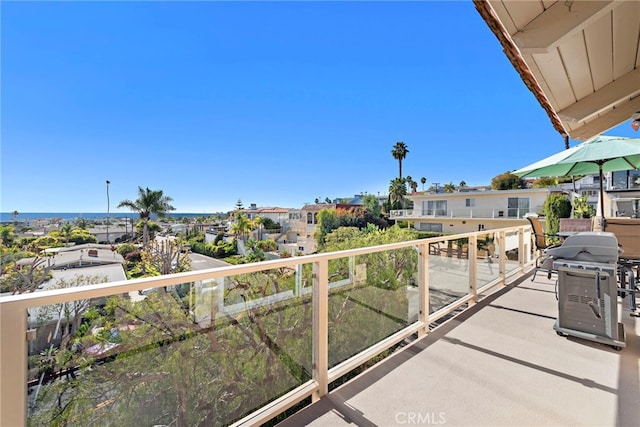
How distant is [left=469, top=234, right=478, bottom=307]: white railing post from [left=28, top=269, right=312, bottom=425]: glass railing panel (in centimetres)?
261

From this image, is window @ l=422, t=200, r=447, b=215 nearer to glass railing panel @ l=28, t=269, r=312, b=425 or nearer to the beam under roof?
the beam under roof

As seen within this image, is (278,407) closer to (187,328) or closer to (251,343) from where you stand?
(251,343)

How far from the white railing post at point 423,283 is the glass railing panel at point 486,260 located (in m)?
1.28

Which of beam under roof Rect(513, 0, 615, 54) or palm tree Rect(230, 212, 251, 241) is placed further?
palm tree Rect(230, 212, 251, 241)

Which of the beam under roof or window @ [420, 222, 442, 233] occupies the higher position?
the beam under roof

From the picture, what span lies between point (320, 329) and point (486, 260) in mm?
3074

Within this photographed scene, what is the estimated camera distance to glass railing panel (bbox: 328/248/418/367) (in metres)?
2.11

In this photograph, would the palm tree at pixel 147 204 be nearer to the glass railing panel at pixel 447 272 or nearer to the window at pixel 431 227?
the window at pixel 431 227

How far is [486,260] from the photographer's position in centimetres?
401

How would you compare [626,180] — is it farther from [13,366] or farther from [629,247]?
[13,366]

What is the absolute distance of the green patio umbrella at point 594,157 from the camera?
356 cm

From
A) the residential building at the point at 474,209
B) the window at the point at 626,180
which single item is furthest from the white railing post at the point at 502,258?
the residential building at the point at 474,209

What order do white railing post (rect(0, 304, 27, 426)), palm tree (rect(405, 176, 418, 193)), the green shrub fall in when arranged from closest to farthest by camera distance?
white railing post (rect(0, 304, 27, 426)), the green shrub, palm tree (rect(405, 176, 418, 193))

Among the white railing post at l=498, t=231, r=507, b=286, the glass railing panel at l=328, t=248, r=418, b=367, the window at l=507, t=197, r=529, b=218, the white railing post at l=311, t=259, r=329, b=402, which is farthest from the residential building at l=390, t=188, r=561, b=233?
the white railing post at l=311, t=259, r=329, b=402
